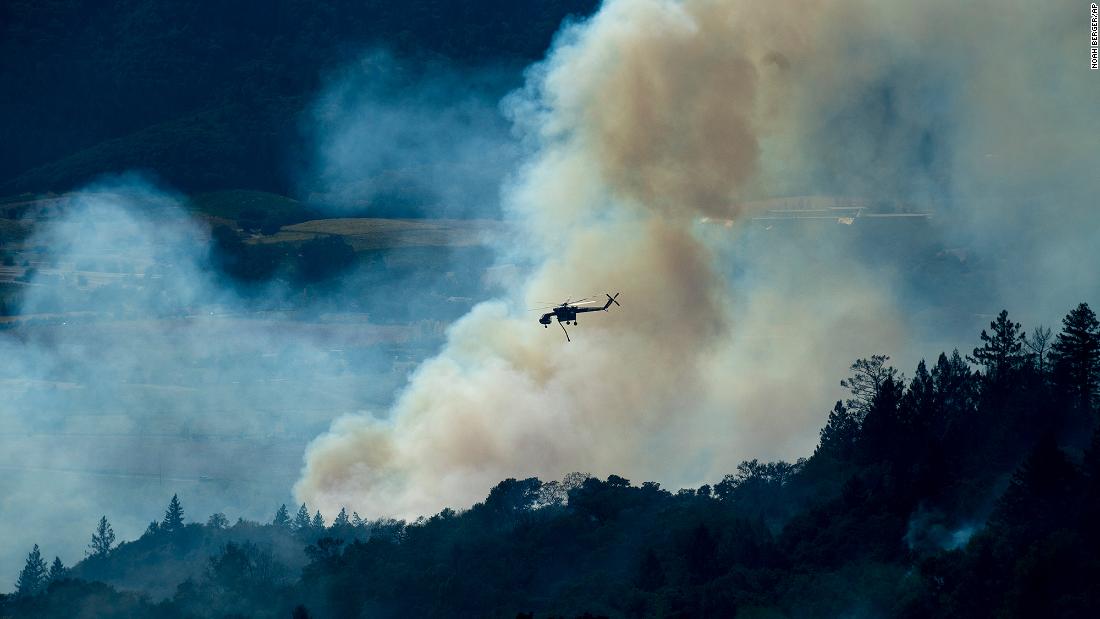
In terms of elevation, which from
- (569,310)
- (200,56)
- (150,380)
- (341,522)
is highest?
(200,56)

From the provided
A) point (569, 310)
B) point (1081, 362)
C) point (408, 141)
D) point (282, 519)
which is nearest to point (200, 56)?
point (408, 141)

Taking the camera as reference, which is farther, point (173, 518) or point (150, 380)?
point (150, 380)

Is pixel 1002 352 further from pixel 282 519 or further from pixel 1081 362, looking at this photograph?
pixel 282 519

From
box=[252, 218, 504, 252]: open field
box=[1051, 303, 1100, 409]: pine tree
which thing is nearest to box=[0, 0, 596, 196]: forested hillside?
box=[252, 218, 504, 252]: open field

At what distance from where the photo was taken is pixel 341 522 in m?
93.3

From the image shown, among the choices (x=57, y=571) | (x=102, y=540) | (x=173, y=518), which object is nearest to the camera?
(x=57, y=571)

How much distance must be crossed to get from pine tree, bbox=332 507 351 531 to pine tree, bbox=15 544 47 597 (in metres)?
13.2

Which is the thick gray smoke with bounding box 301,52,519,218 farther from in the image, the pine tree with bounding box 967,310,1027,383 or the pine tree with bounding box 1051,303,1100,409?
the pine tree with bounding box 1051,303,1100,409

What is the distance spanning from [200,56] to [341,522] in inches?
3840

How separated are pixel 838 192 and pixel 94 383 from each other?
1732 inches

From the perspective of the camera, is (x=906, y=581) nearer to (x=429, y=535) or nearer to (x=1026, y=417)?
(x=1026, y=417)

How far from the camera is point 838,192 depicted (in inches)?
5022

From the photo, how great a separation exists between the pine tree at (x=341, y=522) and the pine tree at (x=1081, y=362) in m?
32.0

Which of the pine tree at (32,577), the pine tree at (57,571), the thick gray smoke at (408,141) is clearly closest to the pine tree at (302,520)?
the pine tree at (57,571)
